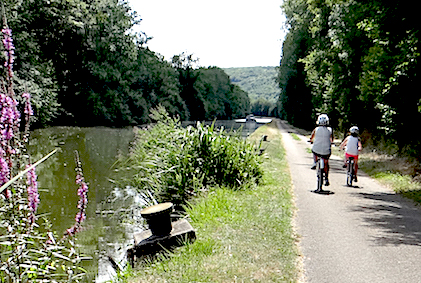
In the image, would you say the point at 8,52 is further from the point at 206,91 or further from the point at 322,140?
the point at 206,91

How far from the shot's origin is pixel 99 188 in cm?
1309

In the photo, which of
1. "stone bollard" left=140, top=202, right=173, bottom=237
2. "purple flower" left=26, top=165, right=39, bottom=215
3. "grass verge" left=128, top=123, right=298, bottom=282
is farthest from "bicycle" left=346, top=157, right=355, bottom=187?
"purple flower" left=26, top=165, right=39, bottom=215

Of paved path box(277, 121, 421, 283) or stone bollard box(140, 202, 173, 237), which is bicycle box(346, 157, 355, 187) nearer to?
paved path box(277, 121, 421, 283)

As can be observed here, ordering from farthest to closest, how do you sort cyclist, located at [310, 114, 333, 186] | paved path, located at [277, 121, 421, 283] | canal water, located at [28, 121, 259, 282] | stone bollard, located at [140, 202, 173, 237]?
cyclist, located at [310, 114, 333, 186], canal water, located at [28, 121, 259, 282], stone bollard, located at [140, 202, 173, 237], paved path, located at [277, 121, 421, 283]

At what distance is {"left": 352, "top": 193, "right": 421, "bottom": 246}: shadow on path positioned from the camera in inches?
259

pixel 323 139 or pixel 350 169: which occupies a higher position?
pixel 323 139

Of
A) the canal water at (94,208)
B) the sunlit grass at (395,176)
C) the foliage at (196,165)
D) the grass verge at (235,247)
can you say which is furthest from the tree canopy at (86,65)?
the sunlit grass at (395,176)

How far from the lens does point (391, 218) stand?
26.6 ft

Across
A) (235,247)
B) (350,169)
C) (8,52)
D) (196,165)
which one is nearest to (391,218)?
(350,169)

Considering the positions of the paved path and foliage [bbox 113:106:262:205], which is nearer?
the paved path

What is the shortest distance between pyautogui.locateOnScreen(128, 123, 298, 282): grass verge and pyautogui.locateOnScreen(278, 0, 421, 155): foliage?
6.58 metres

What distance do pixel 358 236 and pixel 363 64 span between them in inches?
694

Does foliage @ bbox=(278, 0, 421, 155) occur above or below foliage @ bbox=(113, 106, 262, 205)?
above

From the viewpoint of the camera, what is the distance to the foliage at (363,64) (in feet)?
37.8
